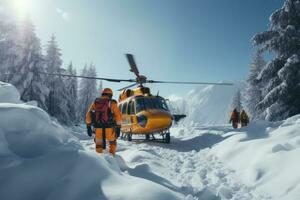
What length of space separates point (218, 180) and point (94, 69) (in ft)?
186

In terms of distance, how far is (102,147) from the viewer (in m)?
8.80

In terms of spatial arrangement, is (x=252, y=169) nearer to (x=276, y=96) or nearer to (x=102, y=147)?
(x=102, y=147)

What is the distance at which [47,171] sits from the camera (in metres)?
4.51

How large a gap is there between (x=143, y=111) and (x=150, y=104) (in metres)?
0.58

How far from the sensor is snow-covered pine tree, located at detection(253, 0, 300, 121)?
16844mm

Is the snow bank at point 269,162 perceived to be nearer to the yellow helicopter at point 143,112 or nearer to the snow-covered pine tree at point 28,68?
the yellow helicopter at point 143,112

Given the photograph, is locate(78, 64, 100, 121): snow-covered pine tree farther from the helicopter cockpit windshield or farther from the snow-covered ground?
the snow-covered ground

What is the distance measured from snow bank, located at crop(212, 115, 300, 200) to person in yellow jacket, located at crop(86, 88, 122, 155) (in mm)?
3335

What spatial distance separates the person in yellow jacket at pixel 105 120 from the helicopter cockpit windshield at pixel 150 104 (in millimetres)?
7106

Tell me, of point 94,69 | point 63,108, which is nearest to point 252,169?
point 63,108

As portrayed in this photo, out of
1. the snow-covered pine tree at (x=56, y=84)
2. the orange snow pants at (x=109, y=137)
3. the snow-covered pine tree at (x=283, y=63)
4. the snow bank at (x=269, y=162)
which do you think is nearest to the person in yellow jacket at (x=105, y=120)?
the orange snow pants at (x=109, y=137)

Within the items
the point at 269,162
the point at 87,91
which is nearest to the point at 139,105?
the point at 269,162

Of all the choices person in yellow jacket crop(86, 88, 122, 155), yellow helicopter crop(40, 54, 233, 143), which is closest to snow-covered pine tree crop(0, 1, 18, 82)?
yellow helicopter crop(40, 54, 233, 143)

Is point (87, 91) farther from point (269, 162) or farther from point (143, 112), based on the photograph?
point (269, 162)
